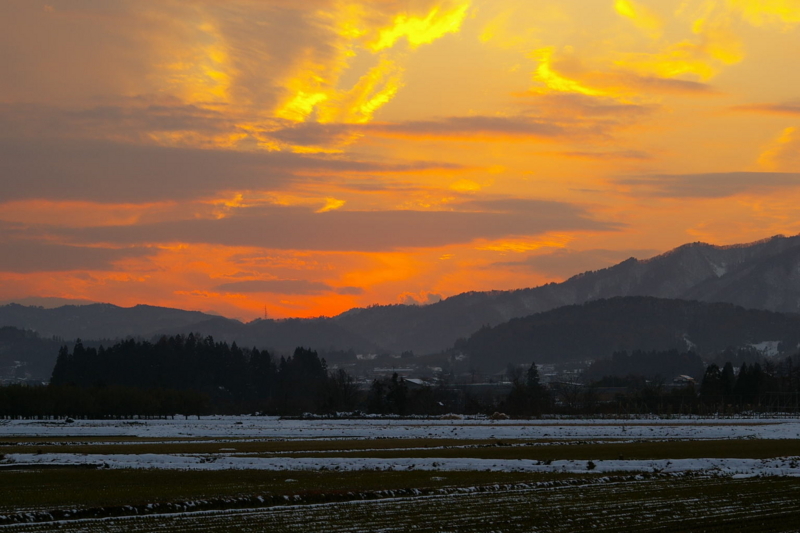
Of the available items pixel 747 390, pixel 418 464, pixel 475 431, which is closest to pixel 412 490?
pixel 418 464

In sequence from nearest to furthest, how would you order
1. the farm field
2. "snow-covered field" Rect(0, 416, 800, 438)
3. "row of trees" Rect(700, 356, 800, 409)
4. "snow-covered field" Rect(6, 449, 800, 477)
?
the farm field < "snow-covered field" Rect(6, 449, 800, 477) < "snow-covered field" Rect(0, 416, 800, 438) < "row of trees" Rect(700, 356, 800, 409)

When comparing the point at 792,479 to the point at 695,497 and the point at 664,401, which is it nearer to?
the point at 695,497

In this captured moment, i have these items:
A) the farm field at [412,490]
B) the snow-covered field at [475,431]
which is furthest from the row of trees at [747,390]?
the farm field at [412,490]

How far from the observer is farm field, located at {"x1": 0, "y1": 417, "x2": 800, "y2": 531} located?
98.1 ft

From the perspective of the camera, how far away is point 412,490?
38688 mm

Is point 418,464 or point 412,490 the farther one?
point 418,464

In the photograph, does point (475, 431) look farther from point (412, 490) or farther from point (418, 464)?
point (412, 490)

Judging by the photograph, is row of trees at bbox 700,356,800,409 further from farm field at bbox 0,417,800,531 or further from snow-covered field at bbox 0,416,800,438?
farm field at bbox 0,417,800,531

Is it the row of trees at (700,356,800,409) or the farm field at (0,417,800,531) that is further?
the row of trees at (700,356,800,409)

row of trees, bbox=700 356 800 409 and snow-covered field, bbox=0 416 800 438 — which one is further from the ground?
row of trees, bbox=700 356 800 409

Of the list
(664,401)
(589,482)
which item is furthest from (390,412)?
(589,482)

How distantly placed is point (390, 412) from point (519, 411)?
2521 centimetres

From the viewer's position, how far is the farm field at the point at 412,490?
2989 centimetres

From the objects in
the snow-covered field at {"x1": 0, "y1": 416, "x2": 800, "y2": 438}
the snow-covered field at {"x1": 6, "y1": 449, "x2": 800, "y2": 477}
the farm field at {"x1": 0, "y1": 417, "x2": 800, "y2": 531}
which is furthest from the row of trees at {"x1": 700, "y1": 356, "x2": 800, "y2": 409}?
the snow-covered field at {"x1": 6, "y1": 449, "x2": 800, "y2": 477}
